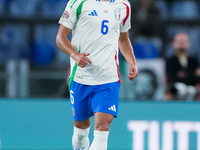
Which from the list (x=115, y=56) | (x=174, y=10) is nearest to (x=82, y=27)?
(x=115, y=56)

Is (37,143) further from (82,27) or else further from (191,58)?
(191,58)

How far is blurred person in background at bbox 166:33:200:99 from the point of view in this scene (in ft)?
19.0

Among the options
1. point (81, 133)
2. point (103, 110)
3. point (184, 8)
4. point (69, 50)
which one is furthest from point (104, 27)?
point (184, 8)

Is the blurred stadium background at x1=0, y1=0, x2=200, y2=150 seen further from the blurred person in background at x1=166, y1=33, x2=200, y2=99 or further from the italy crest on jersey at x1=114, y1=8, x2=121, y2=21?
the italy crest on jersey at x1=114, y1=8, x2=121, y2=21

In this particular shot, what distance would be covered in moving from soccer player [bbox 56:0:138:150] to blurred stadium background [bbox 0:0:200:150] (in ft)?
5.01

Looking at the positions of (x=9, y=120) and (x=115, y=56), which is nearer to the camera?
(x=115, y=56)

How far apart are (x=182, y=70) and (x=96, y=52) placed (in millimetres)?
2550

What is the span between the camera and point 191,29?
697 cm

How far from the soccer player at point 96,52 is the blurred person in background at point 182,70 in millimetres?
2092

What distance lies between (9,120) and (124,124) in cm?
157

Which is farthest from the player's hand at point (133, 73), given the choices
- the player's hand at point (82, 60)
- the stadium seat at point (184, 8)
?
the stadium seat at point (184, 8)

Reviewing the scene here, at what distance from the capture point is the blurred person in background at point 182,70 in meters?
5.79

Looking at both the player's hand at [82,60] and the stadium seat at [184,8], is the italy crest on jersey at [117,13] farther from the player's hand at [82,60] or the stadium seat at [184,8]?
the stadium seat at [184,8]

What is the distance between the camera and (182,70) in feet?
19.5
